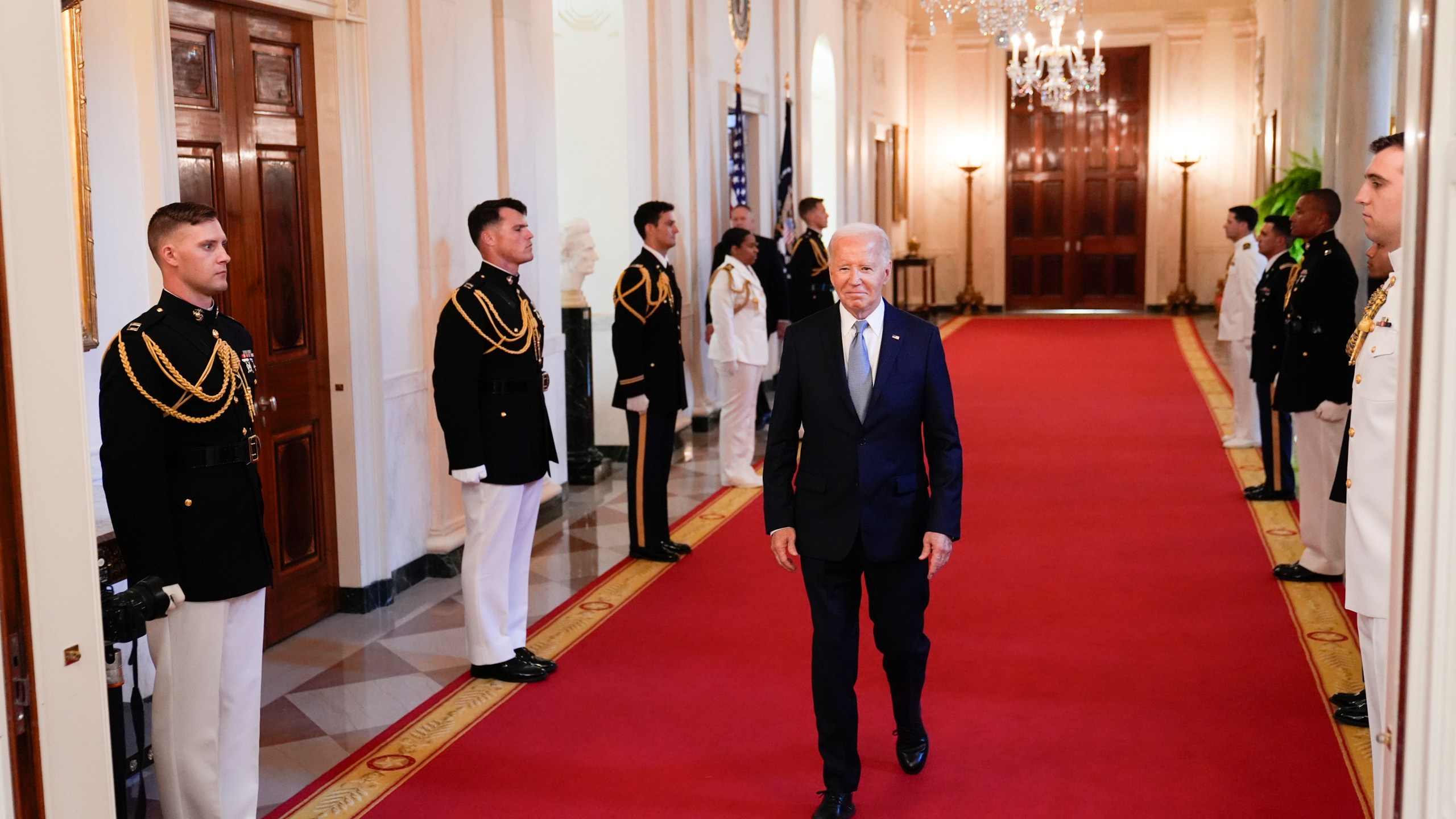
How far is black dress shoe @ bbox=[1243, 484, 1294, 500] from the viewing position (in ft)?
25.8

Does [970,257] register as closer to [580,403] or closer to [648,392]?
[580,403]

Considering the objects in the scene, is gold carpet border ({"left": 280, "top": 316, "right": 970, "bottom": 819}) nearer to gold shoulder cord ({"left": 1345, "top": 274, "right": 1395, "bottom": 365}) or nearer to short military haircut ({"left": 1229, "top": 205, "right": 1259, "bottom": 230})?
gold shoulder cord ({"left": 1345, "top": 274, "right": 1395, "bottom": 365})

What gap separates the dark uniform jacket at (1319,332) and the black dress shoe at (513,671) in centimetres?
353

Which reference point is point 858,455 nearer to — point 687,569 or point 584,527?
point 687,569

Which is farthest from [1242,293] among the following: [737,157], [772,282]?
[737,157]

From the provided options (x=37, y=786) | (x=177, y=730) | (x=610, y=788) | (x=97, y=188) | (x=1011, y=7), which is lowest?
(x=610, y=788)

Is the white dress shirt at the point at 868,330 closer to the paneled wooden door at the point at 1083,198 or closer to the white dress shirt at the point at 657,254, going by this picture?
the white dress shirt at the point at 657,254

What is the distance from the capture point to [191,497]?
11.3 ft

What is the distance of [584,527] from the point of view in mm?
7594

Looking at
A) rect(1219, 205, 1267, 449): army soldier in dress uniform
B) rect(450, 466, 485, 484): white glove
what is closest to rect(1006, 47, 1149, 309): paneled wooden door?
rect(1219, 205, 1267, 449): army soldier in dress uniform

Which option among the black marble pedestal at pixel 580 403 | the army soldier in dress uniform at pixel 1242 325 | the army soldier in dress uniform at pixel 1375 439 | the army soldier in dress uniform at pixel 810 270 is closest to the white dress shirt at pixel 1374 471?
the army soldier in dress uniform at pixel 1375 439

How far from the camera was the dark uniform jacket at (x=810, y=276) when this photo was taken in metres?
11.2

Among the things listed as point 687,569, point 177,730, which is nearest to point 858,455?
point 177,730

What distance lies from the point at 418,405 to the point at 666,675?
2.05 m
